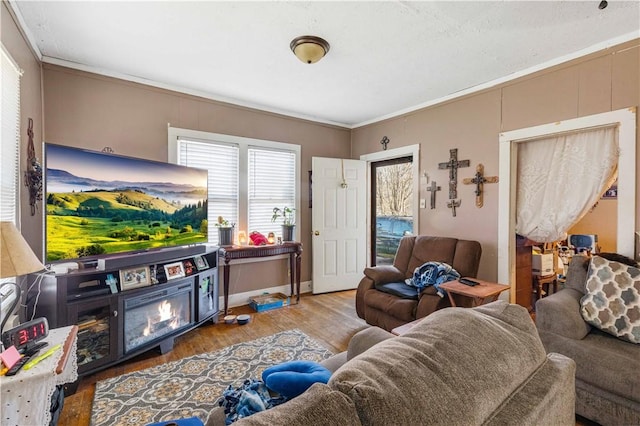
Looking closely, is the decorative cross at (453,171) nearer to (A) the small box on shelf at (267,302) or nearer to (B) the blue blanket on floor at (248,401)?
(A) the small box on shelf at (267,302)

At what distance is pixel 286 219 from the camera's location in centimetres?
432

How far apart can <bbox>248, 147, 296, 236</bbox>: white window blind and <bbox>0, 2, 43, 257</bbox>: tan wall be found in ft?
6.78

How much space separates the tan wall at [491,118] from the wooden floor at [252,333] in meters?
1.55

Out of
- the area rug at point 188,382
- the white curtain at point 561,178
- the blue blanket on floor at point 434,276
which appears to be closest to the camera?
the area rug at point 188,382

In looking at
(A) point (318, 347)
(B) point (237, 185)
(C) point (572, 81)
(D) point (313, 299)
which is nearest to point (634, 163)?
(C) point (572, 81)

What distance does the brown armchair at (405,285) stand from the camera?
276 centimetres

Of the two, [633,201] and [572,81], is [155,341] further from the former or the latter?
[572,81]

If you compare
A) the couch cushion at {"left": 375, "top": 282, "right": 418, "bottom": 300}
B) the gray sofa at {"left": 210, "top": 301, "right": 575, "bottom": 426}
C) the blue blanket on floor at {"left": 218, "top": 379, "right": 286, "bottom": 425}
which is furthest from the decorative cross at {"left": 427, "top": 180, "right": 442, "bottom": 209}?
the blue blanket on floor at {"left": 218, "top": 379, "right": 286, "bottom": 425}

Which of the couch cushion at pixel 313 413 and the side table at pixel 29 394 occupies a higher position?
the couch cushion at pixel 313 413

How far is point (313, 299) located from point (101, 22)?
3.62 meters

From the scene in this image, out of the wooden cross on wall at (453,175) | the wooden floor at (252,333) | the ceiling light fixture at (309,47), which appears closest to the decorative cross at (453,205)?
the wooden cross on wall at (453,175)

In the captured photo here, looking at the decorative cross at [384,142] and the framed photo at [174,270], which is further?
the decorative cross at [384,142]

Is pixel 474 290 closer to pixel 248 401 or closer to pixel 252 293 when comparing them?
pixel 248 401

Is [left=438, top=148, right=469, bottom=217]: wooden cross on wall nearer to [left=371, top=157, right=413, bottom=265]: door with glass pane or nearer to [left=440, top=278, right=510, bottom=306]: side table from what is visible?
[left=440, top=278, right=510, bottom=306]: side table
